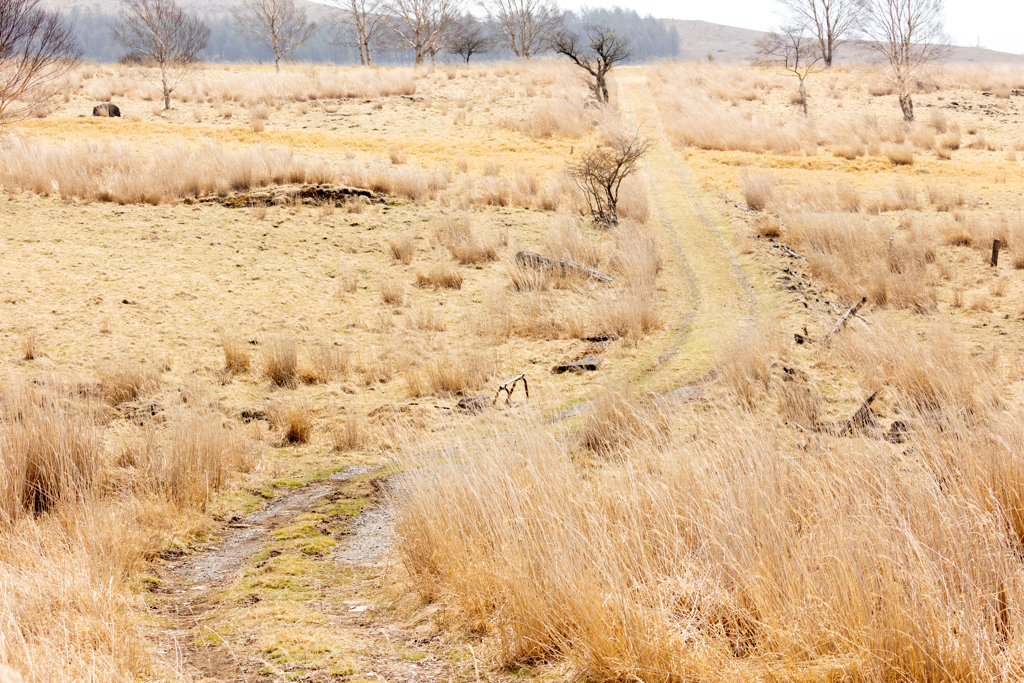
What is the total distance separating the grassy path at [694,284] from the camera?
8.24 meters

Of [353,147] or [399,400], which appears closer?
[399,400]

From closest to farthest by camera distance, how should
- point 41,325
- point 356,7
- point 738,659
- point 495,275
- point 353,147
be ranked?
point 738,659
point 41,325
point 495,275
point 353,147
point 356,7

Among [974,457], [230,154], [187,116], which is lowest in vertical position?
[974,457]

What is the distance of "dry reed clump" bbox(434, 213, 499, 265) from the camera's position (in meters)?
12.0

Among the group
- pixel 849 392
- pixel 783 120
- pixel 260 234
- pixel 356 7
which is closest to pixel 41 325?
pixel 260 234

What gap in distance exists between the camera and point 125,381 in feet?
22.9

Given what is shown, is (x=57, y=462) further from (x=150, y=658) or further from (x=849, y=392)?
(x=849, y=392)

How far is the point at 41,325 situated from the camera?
27.4ft

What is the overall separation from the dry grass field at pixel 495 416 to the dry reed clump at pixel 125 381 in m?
0.06

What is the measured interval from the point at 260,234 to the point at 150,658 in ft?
33.4

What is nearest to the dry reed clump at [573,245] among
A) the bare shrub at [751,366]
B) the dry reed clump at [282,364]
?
the bare shrub at [751,366]

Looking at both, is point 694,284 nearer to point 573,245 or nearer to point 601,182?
point 573,245

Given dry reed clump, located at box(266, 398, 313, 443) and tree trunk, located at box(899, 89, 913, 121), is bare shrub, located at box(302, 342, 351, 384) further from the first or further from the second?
tree trunk, located at box(899, 89, 913, 121)

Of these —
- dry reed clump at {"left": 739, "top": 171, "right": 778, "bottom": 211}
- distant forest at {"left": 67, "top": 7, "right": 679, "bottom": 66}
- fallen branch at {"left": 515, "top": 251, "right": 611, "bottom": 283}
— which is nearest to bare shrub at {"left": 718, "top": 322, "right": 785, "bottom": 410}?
fallen branch at {"left": 515, "top": 251, "right": 611, "bottom": 283}
